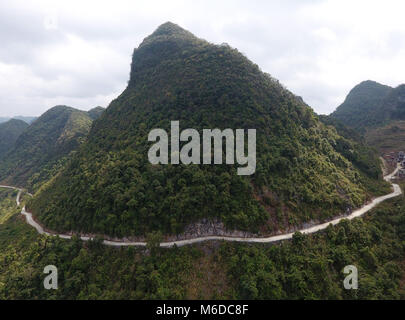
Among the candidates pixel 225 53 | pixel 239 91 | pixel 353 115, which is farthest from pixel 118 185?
pixel 353 115

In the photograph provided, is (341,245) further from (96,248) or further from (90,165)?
(90,165)

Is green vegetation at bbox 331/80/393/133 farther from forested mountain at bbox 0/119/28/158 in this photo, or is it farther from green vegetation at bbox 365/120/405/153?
forested mountain at bbox 0/119/28/158

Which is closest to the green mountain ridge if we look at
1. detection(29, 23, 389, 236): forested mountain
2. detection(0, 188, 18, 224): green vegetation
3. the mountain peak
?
detection(29, 23, 389, 236): forested mountain

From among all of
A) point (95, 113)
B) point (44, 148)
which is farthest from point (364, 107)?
point (44, 148)

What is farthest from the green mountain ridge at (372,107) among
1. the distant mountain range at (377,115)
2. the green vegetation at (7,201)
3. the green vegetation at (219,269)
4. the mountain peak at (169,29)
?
the green vegetation at (7,201)

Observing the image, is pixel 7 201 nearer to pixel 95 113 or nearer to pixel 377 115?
pixel 95 113
